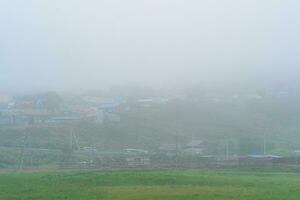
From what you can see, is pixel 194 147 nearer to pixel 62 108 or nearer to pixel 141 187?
pixel 62 108

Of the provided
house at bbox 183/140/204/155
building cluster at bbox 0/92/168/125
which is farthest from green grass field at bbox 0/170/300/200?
building cluster at bbox 0/92/168/125

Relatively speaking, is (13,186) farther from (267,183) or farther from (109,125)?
(109,125)

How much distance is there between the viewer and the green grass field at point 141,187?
29828mm

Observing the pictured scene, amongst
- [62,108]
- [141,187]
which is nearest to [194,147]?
[62,108]

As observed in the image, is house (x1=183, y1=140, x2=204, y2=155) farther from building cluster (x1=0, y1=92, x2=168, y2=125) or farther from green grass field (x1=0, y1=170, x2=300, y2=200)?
green grass field (x1=0, y1=170, x2=300, y2=200)

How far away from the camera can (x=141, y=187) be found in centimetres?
3334

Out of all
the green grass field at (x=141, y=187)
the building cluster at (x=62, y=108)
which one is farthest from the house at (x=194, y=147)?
the green grass field at (x=141, y=187)

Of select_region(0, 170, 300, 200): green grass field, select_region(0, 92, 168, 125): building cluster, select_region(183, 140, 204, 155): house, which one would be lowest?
select_region(0, 170, 300, 200): green grass field

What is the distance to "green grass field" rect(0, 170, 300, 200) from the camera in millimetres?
29828

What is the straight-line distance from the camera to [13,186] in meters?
34.3

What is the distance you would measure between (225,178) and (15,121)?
45063 millimetres

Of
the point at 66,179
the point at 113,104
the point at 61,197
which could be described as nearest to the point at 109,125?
the point at 113,104

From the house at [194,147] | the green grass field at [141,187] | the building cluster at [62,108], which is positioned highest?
the building cluster at [62,108]

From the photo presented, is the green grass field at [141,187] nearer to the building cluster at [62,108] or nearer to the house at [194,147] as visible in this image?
the house at [194,147]
